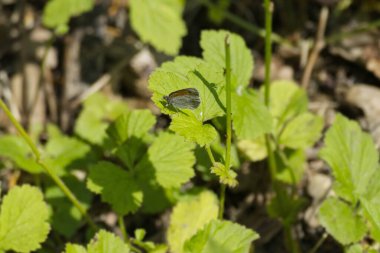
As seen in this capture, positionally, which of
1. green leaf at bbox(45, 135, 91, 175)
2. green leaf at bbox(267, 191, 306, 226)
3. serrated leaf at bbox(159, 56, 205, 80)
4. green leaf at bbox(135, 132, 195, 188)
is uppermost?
serrated leaf at bbox(159, 56, 205, 80)

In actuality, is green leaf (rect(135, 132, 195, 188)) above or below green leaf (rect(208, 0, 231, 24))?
below

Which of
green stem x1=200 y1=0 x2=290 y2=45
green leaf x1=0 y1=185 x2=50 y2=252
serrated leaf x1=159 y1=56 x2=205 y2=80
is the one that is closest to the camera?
serrated leaf x1=159 y1=56 x2=205 y2=80

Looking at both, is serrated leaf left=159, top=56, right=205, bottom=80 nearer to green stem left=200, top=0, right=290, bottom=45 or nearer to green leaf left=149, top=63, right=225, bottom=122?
green leaf left=149, top=63, right=225, bottom=122

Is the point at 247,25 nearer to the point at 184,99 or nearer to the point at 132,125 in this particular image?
the point at 132,125

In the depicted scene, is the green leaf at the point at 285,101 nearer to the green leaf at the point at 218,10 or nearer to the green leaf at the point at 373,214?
the green leaf at the point at 373,214

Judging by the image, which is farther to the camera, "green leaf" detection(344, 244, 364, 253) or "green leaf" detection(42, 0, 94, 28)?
"green leaf" detection(42, 0, 94, 28)

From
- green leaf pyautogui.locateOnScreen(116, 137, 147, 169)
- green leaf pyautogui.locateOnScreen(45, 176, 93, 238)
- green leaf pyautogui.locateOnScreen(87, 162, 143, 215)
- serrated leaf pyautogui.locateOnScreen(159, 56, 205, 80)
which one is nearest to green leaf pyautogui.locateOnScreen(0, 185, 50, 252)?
green leaf pyautogui.locateOnScreen(87, 162, 143, 215)

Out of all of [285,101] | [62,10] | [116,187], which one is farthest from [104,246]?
[62,10]

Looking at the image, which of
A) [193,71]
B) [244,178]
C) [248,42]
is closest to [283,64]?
[248,42]
